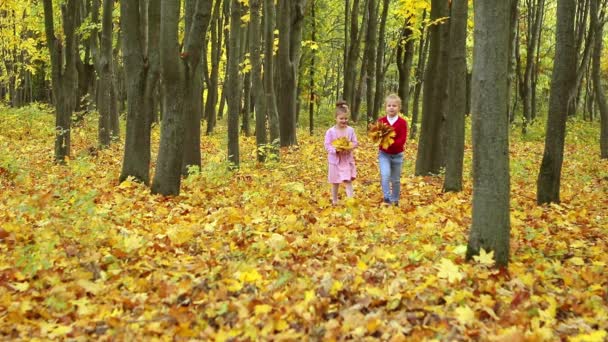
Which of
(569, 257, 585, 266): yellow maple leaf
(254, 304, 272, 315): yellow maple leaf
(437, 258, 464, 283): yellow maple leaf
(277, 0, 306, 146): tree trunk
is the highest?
(277, 0, 306, 146): tree trunk

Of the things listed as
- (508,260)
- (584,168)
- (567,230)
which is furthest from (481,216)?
(584,168)

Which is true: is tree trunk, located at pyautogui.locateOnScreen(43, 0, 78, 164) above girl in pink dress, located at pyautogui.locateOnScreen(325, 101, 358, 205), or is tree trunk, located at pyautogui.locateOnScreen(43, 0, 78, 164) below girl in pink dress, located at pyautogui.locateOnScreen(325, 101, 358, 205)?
above

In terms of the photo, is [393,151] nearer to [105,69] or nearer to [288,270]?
[288,270]

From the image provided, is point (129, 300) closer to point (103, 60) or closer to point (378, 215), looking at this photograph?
point (378, 215)

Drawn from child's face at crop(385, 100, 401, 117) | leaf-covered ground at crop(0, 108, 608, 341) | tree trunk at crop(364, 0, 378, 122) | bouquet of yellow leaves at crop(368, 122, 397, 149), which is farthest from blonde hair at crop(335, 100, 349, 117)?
tree trunk at crop(364, 0, 378, 122)

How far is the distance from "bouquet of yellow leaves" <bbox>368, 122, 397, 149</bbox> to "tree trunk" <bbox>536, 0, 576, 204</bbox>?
2.43 metres

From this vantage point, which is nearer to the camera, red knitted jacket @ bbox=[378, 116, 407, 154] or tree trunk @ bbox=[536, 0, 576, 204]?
tree trunk @ bbox=[536, 0, 576, 204]

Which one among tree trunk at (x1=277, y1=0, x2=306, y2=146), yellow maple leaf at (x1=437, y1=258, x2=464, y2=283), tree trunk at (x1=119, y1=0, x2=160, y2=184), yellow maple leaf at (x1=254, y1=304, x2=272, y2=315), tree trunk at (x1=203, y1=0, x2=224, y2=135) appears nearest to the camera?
yellow maple leaf at (x1=254, y1=304, x2=272, y2=315)

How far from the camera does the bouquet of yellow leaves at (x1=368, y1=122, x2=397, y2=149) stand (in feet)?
27.5

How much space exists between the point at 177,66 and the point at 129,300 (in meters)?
5.20

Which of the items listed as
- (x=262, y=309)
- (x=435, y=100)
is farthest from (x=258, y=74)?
(x=262, y=309)

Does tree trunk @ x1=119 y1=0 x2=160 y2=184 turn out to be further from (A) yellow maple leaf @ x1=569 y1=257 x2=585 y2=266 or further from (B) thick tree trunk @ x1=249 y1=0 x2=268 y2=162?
(A) yellow maple leaf @ x1=569 y1=257 x2=585 y2=266

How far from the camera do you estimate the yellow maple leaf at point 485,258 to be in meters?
4.88

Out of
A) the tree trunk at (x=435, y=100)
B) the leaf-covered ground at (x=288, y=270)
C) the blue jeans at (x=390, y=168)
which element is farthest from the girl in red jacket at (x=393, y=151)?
the tree trunk at (x=435, y=100)
